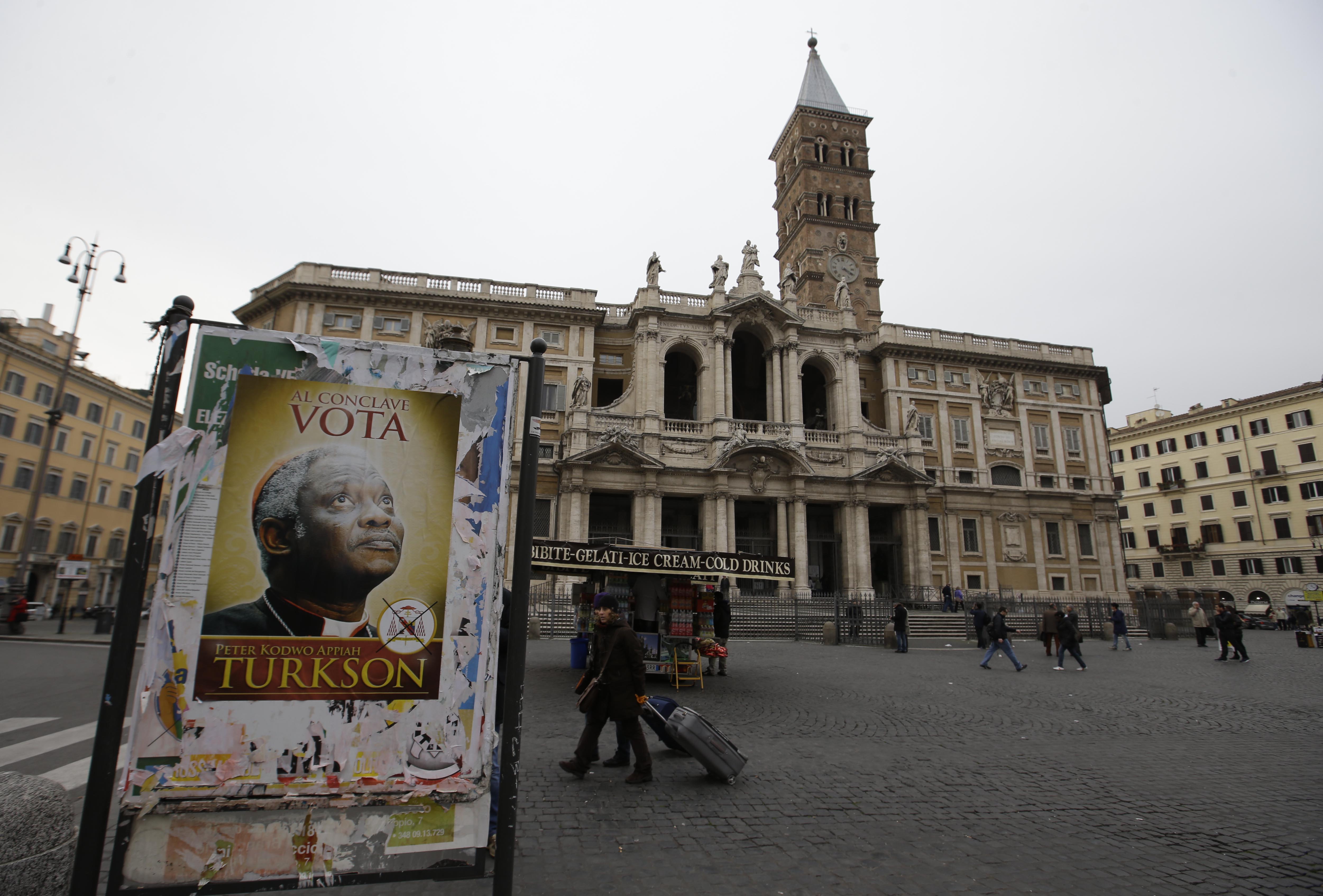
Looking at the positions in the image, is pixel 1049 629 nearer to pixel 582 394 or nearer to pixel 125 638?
pixel 125 638

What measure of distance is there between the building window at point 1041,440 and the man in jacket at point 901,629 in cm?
2725

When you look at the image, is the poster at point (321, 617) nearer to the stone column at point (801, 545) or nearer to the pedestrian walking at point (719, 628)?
the pedestrian walking at point (719, 628)

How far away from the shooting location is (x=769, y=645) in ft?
66.5

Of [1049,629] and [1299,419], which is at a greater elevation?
[1299,419]

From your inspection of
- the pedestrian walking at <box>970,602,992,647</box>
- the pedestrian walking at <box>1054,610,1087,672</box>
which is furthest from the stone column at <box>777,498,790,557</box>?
the pedestrian walking at <box>1054,610,1087,672</box>

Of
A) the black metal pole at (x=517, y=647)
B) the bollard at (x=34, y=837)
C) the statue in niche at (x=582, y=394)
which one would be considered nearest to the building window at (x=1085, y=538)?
the statue in niche at (x=582, y=394)

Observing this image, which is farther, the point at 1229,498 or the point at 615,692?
the point at 1229,498

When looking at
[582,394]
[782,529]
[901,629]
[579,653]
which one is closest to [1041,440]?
[782,529]

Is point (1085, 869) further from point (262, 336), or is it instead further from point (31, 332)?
point (31, 332)

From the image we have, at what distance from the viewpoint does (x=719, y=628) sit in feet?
44.3

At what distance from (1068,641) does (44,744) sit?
60.6 ft

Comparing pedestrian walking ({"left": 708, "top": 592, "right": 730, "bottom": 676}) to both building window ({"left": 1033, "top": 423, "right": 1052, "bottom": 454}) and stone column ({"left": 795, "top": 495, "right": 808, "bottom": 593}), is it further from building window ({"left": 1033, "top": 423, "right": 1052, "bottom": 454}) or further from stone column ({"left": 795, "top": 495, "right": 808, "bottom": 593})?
building window ({"left": 1033, "top": 423, "right": 1052, "bottom": 454})

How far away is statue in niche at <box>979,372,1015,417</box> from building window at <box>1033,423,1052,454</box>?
1.90 metres

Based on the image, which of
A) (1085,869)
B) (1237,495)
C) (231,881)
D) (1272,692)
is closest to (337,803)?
(231,881)
